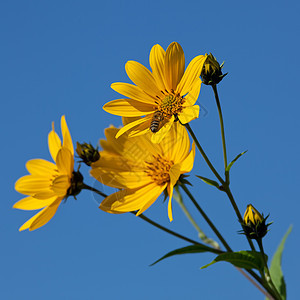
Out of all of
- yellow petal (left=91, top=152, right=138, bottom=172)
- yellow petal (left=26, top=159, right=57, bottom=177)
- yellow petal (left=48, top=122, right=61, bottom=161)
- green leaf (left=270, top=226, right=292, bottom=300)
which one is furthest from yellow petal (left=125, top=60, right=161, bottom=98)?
green leaf (left=270, top=226, right=292, bottom=300)

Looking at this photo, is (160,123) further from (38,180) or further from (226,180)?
(38,180)

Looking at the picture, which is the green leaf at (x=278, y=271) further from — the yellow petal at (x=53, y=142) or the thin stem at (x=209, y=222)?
the yellow petal at (x=53, y=142)

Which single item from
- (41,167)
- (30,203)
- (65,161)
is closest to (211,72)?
(65,161)

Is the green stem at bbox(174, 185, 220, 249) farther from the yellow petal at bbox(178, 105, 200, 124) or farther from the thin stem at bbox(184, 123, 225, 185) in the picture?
the yellow petal at bbox(178, 105, 200, 124)

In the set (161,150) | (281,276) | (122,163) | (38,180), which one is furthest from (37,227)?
(281,276)

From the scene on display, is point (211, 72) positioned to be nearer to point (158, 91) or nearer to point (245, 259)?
point (158, 91)

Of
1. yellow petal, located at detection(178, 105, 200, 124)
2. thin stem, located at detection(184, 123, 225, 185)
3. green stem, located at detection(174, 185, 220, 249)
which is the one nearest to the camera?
yellow petal, located at detection(178, 105, 200, 124)
